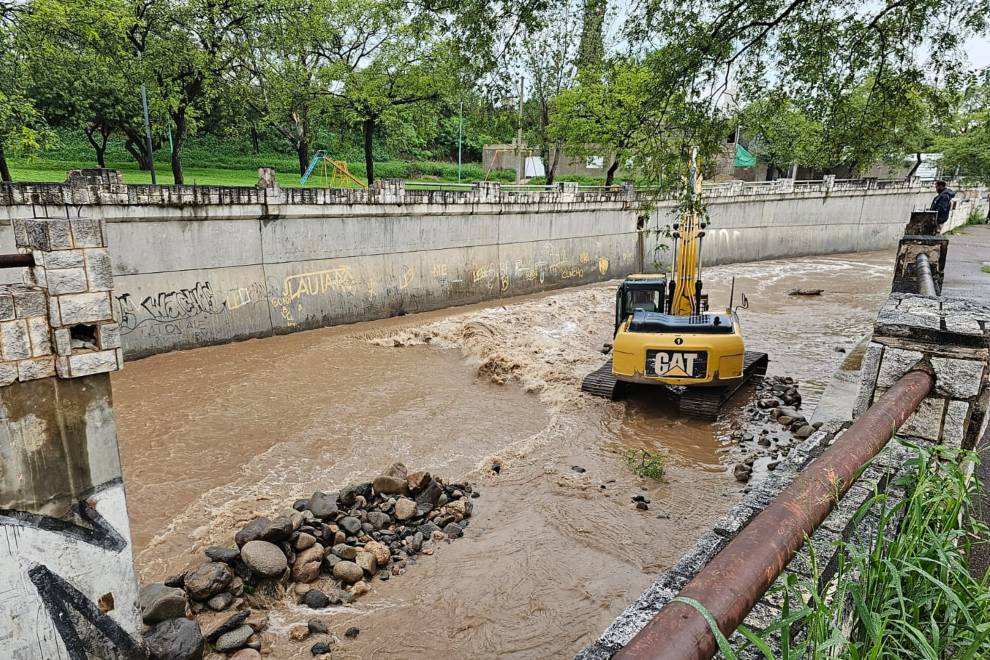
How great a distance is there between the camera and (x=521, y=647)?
5.63 meters

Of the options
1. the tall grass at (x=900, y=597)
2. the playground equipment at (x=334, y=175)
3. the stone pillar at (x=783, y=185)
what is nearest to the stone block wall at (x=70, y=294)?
the tall grass at (x=900, y=597)

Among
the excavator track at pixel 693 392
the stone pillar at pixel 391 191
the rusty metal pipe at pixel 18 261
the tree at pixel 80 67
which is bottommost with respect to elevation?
the excavator track at pixel 693 392

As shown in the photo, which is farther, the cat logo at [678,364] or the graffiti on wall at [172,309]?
the graffiti on wall at [172,309]

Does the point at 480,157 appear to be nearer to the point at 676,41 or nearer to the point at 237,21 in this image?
the point at 237,21

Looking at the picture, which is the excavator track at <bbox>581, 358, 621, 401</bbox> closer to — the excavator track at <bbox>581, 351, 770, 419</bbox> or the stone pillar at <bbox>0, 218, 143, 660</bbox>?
the excavator track at <bbox>581, 351, 770, 419</bbox>

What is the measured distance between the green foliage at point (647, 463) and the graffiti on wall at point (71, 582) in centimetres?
652

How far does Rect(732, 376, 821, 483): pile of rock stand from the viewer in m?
9.09

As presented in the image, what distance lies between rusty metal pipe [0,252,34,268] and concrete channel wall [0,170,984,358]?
6561 mm

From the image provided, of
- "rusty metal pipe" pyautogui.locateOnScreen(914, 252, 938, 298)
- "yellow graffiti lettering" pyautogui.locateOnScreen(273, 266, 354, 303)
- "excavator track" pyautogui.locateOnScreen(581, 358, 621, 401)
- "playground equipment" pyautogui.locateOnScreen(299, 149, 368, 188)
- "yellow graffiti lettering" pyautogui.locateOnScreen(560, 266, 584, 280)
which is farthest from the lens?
"yellow graffiti lettering" pyautogui.locateOnScreen(560, 266, 584, 280)

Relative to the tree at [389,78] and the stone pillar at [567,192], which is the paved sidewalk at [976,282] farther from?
the tree at [389,78]

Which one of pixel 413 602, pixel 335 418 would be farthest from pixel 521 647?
pixel 335 418

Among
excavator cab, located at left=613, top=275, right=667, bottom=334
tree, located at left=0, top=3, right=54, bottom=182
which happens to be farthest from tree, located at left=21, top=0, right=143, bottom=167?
excavator cab, located at left=613, top=275, right=667, bottom=334

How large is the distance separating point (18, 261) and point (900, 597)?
4933 millimetres

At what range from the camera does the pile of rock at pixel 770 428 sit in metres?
9.09
